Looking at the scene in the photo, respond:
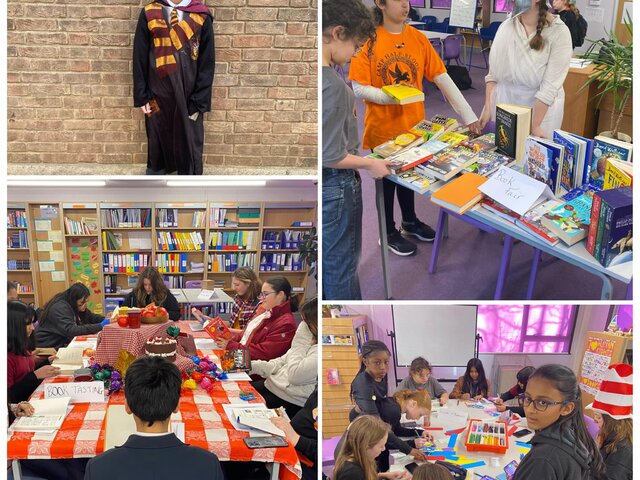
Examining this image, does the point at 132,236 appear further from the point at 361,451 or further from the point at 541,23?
the point at 541,23

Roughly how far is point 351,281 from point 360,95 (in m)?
1.02

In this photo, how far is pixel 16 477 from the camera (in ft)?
10.2

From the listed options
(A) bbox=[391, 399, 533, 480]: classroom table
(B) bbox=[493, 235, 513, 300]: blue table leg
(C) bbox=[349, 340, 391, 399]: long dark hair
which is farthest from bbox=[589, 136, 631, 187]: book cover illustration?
Answer: (C) bbox=[349, 340, 391, 399]: long dark hair

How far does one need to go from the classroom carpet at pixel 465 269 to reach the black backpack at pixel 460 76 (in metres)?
0.04

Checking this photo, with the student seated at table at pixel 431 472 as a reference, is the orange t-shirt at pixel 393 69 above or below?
above

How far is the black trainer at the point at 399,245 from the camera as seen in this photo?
4598mm

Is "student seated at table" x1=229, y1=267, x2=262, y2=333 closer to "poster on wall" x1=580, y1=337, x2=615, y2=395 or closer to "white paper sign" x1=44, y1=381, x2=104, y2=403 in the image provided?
"white paper sign" x1=44, y1=381, x2=104, y2=403

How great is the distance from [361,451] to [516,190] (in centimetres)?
141

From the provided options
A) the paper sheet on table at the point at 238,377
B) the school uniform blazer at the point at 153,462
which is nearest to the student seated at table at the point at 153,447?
the school uniform blazer at the point at 153,462

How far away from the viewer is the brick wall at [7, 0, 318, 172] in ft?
16.3

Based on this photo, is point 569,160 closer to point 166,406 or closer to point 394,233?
point 394,233

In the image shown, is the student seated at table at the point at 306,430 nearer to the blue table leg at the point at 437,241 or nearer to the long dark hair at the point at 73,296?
the blue table leg at the point at 437,241

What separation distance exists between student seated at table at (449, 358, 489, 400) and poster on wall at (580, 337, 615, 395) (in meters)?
0.43

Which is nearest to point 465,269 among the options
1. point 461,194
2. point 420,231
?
point 420,231
